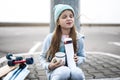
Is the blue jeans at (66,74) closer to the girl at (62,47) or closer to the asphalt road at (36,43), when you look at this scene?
the girl at (62,47)

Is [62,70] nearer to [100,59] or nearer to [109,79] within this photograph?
[109,79]

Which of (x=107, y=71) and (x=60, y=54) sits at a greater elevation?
(x=60, y=54)

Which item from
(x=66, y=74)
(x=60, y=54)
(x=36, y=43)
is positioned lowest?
(x=36, y=43)

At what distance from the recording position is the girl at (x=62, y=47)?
3564 millimetres

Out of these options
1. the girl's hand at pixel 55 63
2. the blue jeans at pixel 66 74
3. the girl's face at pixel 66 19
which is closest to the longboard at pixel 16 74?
the girl's hand at pixel 55 63

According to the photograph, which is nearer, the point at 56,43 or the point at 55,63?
the point at 55,63

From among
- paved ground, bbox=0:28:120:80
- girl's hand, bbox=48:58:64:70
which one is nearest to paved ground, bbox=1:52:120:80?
paved ground, bbox=0:28:120:80

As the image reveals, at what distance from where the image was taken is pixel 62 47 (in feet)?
12.6

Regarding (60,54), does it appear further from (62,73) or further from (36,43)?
(36,43)

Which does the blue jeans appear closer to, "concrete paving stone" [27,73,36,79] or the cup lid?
the cup lid

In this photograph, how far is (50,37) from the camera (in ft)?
12.9

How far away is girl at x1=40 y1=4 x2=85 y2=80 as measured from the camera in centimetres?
356

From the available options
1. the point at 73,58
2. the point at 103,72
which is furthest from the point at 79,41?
the point at 103,72

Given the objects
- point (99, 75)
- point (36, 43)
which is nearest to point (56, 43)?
point (99, 75)
